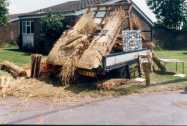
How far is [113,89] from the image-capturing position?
12867 millimetres

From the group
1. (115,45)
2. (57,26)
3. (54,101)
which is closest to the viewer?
(54,101)

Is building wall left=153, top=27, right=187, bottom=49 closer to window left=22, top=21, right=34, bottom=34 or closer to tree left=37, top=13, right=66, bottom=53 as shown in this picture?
window left=22, top=21, right=34, bottom=34

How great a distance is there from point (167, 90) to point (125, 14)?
4263 millimetres

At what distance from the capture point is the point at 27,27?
111 ft

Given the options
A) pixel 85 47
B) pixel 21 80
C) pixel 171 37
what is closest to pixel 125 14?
pixel 85 47

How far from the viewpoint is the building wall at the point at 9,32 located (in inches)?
1591

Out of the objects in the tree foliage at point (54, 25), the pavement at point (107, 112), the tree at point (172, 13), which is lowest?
the pavement at point (107, 112)

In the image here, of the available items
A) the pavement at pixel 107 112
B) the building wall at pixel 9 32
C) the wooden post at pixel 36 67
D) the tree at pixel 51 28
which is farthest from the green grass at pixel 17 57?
the building wall at pixel 9 32

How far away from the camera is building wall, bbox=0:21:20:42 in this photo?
4041 centimetres

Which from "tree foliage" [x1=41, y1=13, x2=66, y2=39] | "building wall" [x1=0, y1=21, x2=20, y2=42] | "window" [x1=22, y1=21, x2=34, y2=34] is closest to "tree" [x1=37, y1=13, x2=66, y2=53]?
"tree foliage" [x1=41, y1=13, x2=66, y2=39]

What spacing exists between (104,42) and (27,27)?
20.9 metres

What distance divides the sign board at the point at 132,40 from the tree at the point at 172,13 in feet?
76.4

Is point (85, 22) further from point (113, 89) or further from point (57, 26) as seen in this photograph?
point (57, 26)

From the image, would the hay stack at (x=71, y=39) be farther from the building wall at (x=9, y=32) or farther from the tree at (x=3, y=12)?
the building wall at (x=9, y=32)
